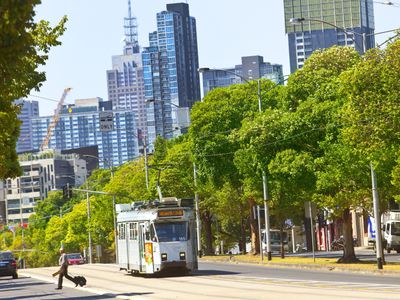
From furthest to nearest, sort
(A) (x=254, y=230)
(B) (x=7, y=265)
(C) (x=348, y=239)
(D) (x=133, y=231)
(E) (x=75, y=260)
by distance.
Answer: (E) (x=75, y=260)
(A) (x=254, y=230)
(B) (x=7, y=265)
(C) (x=348, y=239)
(D) (x=133, y=231)

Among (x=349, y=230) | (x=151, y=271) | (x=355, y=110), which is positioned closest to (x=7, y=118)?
(x=355, y=110)

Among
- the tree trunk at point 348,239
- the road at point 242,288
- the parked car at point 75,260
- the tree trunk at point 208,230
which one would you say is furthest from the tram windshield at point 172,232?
the parked car at point 75,260

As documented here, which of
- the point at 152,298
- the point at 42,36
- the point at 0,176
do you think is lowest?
the point at 152,298

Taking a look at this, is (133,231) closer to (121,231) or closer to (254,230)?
(121,231)

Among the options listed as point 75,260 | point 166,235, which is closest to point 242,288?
point 166,235

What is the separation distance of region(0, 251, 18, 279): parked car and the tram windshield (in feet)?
72.7

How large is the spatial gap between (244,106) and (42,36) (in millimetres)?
46245

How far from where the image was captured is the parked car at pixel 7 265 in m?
70.9

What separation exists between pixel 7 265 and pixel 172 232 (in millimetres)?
22467

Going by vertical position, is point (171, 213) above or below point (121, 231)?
above

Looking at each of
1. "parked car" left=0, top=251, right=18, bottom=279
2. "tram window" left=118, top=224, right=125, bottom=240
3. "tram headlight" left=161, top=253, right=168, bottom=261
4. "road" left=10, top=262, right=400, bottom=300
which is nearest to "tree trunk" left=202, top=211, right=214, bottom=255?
"parked car" left=0, top=251, right=18, bottom=279

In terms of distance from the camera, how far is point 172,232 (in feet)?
167

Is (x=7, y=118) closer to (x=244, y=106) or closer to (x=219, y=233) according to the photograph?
(x=244, y=106)

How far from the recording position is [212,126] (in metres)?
81.5
